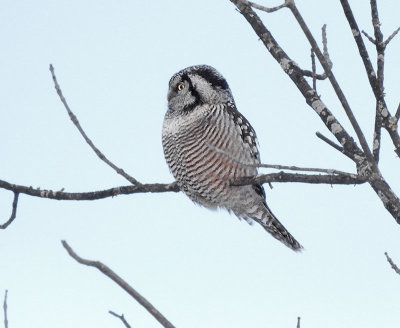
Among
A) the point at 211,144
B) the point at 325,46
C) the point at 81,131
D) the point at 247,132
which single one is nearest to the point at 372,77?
the point at 325,46

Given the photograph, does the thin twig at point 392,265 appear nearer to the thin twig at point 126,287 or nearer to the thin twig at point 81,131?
the thin twig at point 126,287

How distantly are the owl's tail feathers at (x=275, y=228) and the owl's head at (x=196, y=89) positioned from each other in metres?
1.50

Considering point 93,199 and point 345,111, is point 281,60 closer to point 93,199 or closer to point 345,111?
point 345,111

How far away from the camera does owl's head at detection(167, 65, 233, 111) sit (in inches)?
347

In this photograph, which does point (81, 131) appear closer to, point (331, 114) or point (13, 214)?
point (13, 214)

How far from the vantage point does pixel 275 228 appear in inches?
352

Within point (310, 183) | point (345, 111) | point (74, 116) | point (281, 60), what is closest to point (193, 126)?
point (74, 116)

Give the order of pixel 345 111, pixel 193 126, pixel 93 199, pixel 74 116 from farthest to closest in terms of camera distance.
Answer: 1. pixel 193 126
2. pixel 93 199
3. pixel 74 116
4. pixel 345 111

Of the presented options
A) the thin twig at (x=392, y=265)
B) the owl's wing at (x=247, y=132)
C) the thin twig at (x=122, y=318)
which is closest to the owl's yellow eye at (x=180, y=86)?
the owl's wing at (x=247, y=132)

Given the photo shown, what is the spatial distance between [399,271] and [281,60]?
191cm

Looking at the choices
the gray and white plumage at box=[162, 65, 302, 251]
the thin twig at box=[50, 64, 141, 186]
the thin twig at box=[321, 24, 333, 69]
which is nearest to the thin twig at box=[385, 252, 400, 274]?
the thin twig at box=[321, 24, 333, 69]

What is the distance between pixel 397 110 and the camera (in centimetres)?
418

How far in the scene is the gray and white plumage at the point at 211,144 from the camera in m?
8.43

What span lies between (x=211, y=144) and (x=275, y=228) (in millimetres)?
1448
